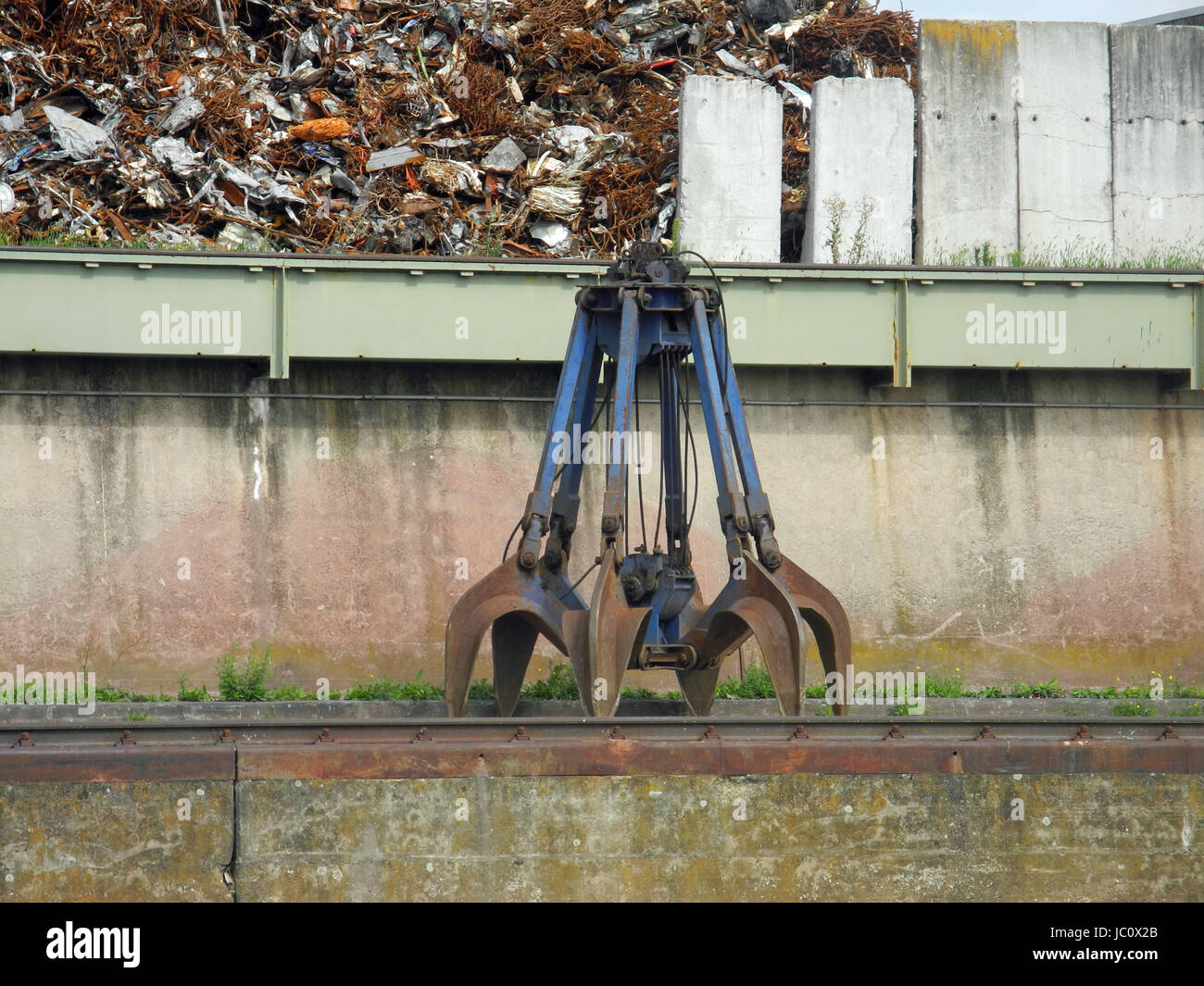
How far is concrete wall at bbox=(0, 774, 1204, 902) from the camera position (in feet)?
26.4

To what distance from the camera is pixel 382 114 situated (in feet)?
53.7

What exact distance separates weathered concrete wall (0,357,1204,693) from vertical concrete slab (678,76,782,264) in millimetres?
1522

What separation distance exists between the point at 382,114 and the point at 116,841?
10.6 meters

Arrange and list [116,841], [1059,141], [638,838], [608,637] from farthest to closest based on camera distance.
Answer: [1059,141]
[608,637]
[638,838]
[116,841]

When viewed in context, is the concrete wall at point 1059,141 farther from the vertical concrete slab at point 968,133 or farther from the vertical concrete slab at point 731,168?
the vertical concrete slab at point 731,168

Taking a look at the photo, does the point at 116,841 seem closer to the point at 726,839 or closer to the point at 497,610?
the point at 497,610

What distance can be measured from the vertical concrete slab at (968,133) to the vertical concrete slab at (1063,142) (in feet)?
0.47

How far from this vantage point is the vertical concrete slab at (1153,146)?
14.9 m

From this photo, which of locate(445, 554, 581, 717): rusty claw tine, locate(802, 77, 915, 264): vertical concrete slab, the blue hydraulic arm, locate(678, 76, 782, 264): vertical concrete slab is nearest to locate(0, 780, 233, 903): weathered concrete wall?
locate(445, 554, 581, 717): rusty claw tine

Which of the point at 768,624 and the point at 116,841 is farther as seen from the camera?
the point at 768,624

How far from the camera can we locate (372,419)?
1346cm

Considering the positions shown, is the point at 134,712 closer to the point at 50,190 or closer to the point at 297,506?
the point at 297,506

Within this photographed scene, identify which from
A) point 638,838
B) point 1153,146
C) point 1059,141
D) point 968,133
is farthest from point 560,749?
point 1153,146

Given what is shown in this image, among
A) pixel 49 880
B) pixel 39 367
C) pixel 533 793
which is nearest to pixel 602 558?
pixel 533 793
